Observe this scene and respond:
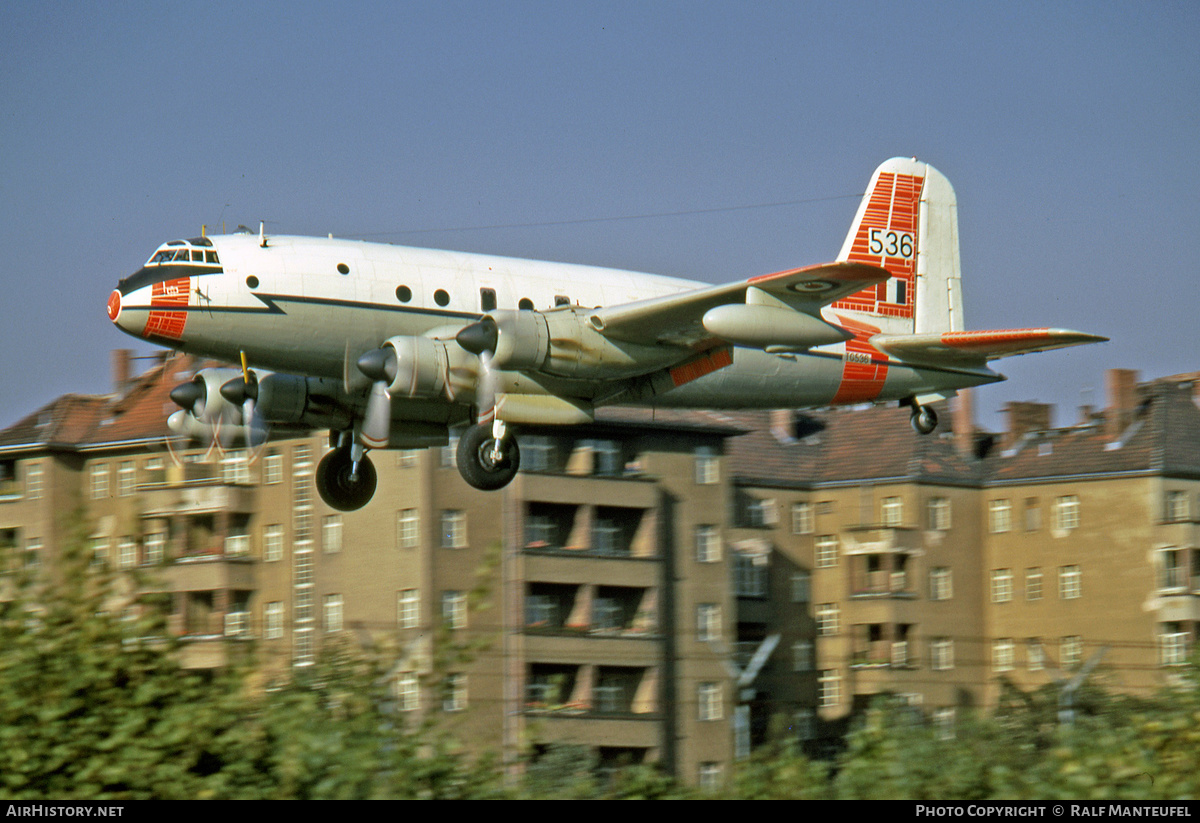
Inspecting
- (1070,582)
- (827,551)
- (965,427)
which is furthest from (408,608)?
(965,427)

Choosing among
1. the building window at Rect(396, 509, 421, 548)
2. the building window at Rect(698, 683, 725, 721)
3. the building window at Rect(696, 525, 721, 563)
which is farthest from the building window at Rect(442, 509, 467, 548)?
the building window at Rect(698, 683, 725, 721)

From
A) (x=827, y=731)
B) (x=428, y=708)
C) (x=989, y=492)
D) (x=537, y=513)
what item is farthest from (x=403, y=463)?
(x=428, y=708)

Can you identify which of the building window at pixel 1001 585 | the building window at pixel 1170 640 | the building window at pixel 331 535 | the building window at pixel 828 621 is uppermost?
the building window at pixel 331 535

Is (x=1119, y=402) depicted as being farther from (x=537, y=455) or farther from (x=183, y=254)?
(x=183, y=254)

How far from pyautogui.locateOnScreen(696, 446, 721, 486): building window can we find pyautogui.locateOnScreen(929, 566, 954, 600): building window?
2144 centimetres

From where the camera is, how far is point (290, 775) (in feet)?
56.9

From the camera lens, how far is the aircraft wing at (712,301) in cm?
2394

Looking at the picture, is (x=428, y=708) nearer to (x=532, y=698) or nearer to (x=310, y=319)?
(x=310, y=319)

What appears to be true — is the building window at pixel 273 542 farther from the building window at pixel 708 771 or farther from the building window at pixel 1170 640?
the building window at pixel 1170 640

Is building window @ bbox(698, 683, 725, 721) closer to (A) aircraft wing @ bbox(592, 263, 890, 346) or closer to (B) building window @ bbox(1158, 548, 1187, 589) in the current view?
(B) building window @ bbox(1158, 548, 1187, 589)

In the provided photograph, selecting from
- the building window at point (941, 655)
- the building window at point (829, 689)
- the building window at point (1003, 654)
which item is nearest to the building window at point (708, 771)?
the building window at point (829, 689)

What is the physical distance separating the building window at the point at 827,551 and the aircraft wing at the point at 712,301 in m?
65.5

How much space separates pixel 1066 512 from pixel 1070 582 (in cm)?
406

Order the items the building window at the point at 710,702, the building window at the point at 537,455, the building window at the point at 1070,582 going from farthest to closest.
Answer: the building window at the point at 1070,582 < the building window at the point at 710,702 < the building window at the point at 537,455
